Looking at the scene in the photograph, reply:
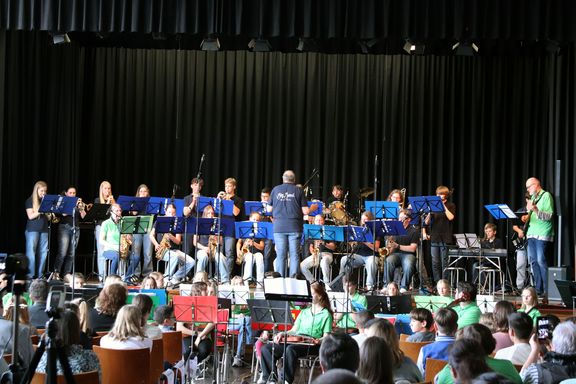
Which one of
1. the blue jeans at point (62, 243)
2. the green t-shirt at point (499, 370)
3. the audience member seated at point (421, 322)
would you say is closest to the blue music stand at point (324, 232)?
the blue jeans at point (62, 243)

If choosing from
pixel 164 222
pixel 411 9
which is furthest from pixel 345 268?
pixel 411 9

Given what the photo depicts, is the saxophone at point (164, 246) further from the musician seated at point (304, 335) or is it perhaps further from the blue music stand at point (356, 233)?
the musician seated at point (304, 335)

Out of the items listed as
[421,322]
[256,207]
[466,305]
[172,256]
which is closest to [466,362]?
[421,322]

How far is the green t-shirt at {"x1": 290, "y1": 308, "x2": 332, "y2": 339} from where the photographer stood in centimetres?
924

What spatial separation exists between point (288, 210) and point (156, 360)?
6.08 meters

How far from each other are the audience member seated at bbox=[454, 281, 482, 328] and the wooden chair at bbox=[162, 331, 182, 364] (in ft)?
10.2

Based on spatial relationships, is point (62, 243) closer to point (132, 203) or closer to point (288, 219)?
point (132, 203)

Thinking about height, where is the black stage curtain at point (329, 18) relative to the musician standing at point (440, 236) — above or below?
above

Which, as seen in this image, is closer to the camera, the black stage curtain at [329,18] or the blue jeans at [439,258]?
the black stage curtain at [329,18]

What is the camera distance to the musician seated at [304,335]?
9.16 m

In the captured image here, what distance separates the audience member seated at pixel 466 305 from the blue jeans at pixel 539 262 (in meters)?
4.97

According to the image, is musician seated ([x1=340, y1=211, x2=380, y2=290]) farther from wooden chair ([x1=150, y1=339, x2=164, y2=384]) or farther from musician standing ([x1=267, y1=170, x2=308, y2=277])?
wooden chair ([x1=150, y1=339, x2=164, y2=384])

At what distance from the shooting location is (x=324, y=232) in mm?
13109

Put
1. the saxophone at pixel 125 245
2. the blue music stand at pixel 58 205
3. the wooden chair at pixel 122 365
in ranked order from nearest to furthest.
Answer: the wooden chair at pixel 122 365 → the blue music stand at pixel 58 205 → the saxophone at pixel 125 245
